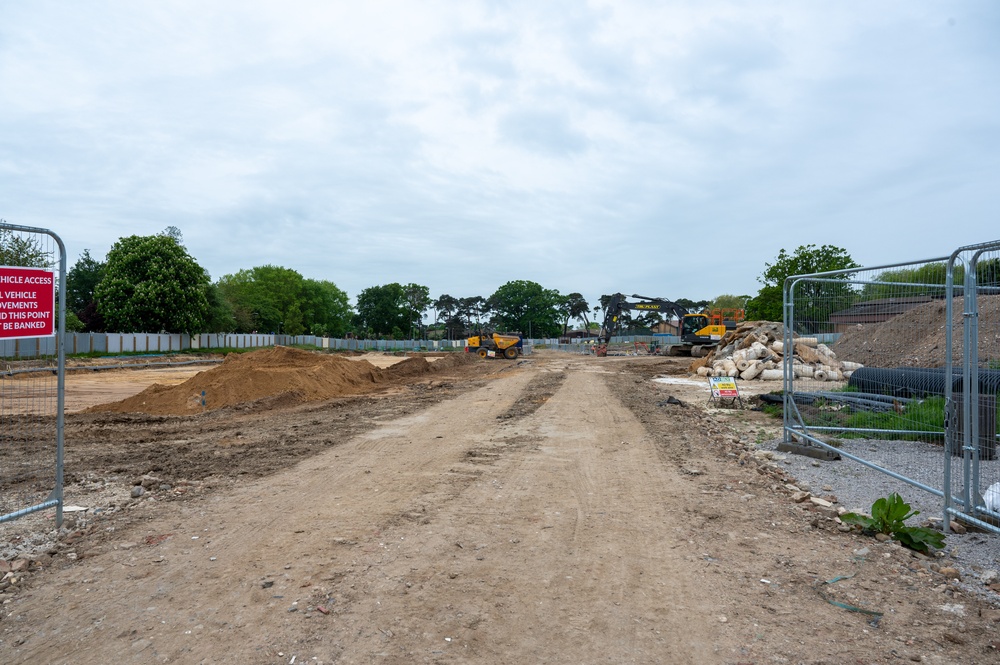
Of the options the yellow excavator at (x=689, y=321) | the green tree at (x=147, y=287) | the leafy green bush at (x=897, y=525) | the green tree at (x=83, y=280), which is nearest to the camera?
the leafy green bush at (x=897, y=525)

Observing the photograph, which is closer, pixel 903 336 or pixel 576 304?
pixel 903 336

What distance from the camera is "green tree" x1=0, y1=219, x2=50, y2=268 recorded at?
208 inches

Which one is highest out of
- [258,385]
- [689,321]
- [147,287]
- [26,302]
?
[147,287]

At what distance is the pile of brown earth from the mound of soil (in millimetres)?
14372

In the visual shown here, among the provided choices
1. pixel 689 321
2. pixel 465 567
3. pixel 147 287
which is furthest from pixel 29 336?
pixel 147 287

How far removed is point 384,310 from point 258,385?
300ft

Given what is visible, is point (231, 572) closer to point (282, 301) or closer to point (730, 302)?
point (282, 301)

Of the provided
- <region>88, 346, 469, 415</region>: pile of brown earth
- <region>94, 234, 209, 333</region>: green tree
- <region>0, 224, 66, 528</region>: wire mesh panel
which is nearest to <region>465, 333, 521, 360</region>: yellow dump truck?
<region>88, 346, 469, 415</region>: pile of brown earth

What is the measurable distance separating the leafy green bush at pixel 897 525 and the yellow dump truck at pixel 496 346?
131 feet

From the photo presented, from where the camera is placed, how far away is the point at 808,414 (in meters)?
10.1

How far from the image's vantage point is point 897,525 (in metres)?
5.42

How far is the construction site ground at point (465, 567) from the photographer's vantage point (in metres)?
3.60

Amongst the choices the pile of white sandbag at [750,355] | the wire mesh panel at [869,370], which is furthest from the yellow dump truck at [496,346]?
the wire mesh panel at [869,370]

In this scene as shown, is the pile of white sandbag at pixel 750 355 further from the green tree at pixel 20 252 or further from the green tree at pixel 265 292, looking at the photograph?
the green tree at pixel 265 292
